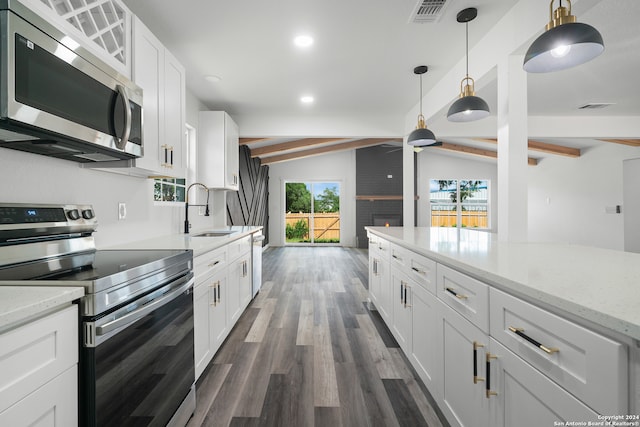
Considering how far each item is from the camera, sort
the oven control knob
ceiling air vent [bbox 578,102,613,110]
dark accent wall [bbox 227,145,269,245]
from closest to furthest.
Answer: the oven control knob → ceiling air vent [bbox 578,102,613,110] → dark accent wall [bbox 227,145,269,245]

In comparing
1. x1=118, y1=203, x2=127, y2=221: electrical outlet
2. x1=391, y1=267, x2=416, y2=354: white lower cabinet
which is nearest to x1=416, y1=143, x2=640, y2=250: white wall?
x1=391, y1=267, x2=416, y2=354: white lower cabinet

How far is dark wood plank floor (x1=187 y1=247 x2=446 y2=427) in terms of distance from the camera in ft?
5.46

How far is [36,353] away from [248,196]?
6.26 metres

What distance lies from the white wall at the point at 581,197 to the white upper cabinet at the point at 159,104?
856cm

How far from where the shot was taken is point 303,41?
258 cm

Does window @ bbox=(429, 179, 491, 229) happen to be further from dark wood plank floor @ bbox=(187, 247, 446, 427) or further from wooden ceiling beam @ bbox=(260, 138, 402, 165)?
dark wood plank floor @ bbox=(187, 247, 446, 427)

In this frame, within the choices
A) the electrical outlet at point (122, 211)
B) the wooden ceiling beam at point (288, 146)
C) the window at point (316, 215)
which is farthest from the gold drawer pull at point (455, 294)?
the window at point (316, 215)

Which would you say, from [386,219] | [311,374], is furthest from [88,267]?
[386,219]

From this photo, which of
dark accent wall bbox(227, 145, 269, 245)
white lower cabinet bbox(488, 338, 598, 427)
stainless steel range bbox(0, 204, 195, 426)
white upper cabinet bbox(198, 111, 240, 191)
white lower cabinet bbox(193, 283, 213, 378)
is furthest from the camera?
dark accent wall bbox(227, 145, 269, 245)

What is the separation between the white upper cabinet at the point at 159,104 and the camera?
1854mm

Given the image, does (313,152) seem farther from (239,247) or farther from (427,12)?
(427,12)

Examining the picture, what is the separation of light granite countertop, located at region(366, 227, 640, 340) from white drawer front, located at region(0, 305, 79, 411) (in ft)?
4.35

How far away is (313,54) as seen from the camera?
9.25 ft

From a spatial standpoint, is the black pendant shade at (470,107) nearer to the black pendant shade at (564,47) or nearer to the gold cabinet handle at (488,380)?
the black pendant shade at (564,47)
